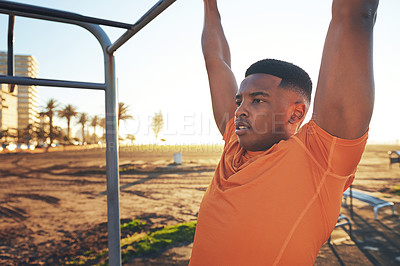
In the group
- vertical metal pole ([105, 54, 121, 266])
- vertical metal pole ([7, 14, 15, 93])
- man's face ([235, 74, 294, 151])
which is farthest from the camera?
vertical metal pole ([105, 54, 121, 266])

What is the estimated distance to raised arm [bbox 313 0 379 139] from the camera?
0.79m

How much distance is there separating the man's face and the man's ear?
2cm

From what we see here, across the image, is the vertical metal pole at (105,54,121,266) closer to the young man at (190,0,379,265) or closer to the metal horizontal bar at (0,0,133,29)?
the metal horizontal bar at (0,0,133,29)

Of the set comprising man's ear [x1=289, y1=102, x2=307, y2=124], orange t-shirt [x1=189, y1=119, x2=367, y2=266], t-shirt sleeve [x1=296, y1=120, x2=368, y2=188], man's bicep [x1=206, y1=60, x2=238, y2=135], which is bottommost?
orange t-shirt [x1=189, y1=119, x2=367, y2=266]

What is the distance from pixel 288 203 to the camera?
0.87 metres

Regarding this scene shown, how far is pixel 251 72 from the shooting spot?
3.74 feet

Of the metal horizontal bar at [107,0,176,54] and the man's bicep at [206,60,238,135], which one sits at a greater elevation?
the metal horizontal bar at [107,0,176,54]

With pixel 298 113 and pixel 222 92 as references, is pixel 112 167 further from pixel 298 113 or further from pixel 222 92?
pixel 298 113

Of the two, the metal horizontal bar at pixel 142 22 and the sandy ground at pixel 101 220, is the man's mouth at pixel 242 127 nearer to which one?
the metal horizontal bar at pixel 142 22

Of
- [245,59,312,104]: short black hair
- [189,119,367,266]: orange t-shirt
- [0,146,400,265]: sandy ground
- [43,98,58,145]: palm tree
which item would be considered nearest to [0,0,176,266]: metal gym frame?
[245,59,312,104]: short black hair

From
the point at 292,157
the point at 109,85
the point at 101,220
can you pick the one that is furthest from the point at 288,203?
the point at 101,220

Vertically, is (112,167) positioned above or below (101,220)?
above

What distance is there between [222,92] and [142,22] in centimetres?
52

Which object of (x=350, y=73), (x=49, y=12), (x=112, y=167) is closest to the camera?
(x=350, y=73)
